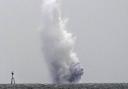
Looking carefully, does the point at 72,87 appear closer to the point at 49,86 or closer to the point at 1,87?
the point at 49,86

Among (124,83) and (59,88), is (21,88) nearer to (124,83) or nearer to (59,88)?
(59,88)

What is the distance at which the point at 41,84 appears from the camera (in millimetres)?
116438

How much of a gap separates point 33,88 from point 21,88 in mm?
2043

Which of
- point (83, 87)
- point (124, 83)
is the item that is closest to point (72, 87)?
point (83, 87)

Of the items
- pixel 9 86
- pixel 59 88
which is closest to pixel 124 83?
pixel 59 88

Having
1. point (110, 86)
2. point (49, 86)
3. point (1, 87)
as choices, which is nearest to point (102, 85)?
point (110, 86)

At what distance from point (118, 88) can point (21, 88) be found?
1649 centimetres

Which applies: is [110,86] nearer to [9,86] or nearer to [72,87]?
[72,87]

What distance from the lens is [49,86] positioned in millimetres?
114438

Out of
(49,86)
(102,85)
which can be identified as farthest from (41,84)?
(102,85)

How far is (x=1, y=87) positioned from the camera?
11469 centimetres

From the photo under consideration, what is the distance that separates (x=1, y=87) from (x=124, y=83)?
21517mm

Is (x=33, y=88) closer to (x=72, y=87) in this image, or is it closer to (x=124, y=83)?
(x=72, y=87)

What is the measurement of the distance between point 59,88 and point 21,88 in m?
6.45
